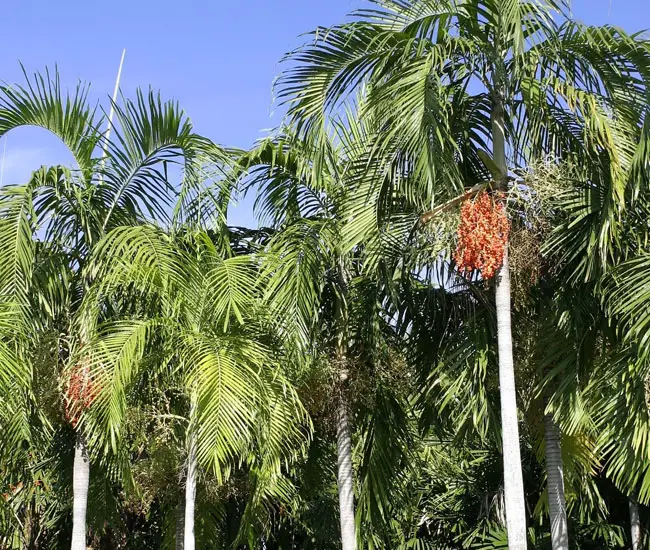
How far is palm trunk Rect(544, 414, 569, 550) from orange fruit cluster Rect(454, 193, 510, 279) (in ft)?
6.77

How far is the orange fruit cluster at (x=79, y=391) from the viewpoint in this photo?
332 inches

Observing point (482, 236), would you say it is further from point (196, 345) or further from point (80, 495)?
point (80, 495)

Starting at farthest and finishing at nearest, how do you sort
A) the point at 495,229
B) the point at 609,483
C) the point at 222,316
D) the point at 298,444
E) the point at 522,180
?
the point at 609,483 < the point at 298,444 < the point at 222,316 < the point at 522,180 < the point at 495,229

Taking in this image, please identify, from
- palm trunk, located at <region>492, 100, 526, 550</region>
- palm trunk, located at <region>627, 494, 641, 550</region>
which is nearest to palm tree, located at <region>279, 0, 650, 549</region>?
palm trunk, located at <region>492, 100, 526, 550</region>

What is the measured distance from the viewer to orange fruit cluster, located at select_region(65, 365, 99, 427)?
27.7 feet

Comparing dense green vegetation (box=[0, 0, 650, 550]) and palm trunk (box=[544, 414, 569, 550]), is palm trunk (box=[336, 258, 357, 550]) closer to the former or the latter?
dense green vegetation (box=[0, 0, 650, 550])

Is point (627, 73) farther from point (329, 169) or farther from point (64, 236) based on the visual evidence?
point (64, 236)

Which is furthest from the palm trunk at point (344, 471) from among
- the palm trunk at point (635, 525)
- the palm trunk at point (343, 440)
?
the palm trunk at point (635, 525)

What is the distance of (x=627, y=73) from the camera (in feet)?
27.1

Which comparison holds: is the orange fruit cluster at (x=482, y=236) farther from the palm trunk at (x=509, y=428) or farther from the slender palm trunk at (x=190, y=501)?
the slender palm trunk at (x=190, y=501)

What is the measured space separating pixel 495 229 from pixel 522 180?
2.56 ft

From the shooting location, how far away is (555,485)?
929 centimetres

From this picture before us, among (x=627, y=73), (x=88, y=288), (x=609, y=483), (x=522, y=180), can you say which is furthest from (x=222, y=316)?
(x=609, y=483)

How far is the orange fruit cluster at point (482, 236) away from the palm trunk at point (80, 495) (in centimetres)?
387
